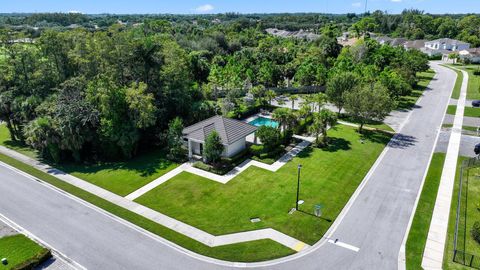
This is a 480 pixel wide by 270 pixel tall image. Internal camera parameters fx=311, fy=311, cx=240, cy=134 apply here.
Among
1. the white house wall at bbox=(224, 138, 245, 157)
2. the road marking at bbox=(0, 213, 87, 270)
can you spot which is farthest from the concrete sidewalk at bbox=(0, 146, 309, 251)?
the white house wall at bbox=(224, 138, 245, 157)

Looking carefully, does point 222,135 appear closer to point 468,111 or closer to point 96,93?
point 96,93

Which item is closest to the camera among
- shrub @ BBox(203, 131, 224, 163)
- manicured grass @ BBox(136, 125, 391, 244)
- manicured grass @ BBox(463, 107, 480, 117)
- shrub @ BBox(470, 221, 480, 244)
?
shrub @ BBox(470, 221, 480, 244)

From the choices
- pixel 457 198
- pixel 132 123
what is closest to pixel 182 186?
pixel 132 123

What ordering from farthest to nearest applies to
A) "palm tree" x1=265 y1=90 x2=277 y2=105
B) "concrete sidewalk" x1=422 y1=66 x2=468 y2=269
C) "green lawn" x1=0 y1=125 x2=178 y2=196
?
"palm tree" x1=265 y1=90 x2=277 y2=105 → "green lawn" x1=0 y1=125 x2=178 y2=196 → "concrete sidewalk" x1=422 y1=66 x2=468 y2=269

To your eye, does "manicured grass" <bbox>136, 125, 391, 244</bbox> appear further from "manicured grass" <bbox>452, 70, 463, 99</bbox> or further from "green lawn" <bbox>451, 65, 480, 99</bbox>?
"green lawn" <bbox>451, 65, 480, 99</bbox>

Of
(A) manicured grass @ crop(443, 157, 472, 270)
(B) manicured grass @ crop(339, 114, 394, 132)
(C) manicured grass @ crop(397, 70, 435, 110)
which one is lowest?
(A) manicured grass @ crop(443, 157, 472, 270)

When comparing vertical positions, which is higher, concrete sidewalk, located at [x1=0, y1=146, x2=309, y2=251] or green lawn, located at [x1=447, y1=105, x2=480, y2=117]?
green lawn, located at [x1=447, y1=105, x2=480, y2=117]

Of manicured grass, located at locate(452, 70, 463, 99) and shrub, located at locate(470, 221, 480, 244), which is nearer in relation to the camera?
shrub, located at locate(470, 221, 480, 244)

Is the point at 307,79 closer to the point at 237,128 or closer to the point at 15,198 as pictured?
the point at 237,128
